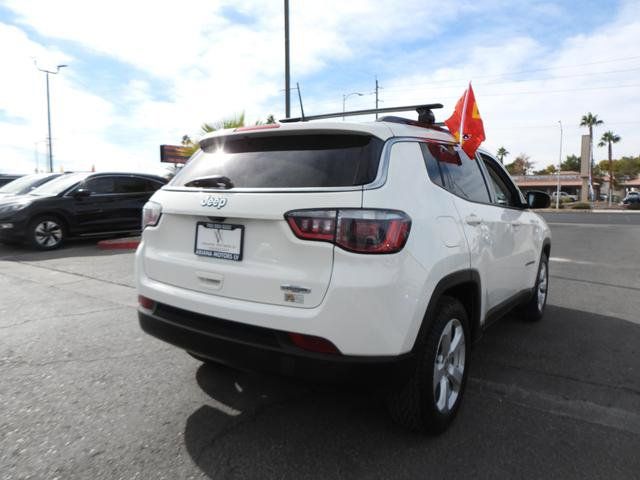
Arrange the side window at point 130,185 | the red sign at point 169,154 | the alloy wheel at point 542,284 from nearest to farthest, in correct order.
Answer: the alloy wheel at point 542,284
the side window at point 130,185
the red sign at point 169,154

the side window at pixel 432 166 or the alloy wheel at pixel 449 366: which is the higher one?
the side window at pixel 432 166

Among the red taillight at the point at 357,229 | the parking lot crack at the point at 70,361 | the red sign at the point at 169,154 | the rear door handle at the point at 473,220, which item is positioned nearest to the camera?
the red taillight at the point at 357,229

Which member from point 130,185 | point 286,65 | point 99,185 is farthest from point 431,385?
point 286,65

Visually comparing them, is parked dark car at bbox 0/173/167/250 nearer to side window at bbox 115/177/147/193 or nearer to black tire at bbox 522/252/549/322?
side window at bbox 115/177/147/193

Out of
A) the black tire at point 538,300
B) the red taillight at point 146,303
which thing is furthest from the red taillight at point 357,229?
the black tire at point 538,300

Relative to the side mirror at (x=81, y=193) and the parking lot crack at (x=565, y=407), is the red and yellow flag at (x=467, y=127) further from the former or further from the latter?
the side mirror at (x=81, y=193)

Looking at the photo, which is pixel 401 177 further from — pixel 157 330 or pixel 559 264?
pixel 559 264

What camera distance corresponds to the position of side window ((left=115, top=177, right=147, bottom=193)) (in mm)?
11078

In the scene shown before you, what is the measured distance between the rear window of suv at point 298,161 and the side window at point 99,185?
871 centimetres

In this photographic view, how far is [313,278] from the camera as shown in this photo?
231cm

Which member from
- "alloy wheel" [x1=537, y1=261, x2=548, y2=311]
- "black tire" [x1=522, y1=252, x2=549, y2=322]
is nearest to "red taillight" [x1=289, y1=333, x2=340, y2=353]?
"black tire" [x1=522, y1=252, x2=549, y2=322]

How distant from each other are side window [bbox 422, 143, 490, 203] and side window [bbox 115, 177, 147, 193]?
9.27 meters

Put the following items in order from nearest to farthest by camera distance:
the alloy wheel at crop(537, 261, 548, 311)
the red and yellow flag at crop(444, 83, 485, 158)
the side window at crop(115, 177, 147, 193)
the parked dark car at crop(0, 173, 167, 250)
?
the red and yellow flag at crop(444, 83, 485, 158) → the alloy wheel at crop(537, 261, 548, 311) → the parked dark car at crop(0, 173, 167, 250) → the side window at crop(115, 177, 147, 193)

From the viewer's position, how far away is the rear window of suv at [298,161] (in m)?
2.46
